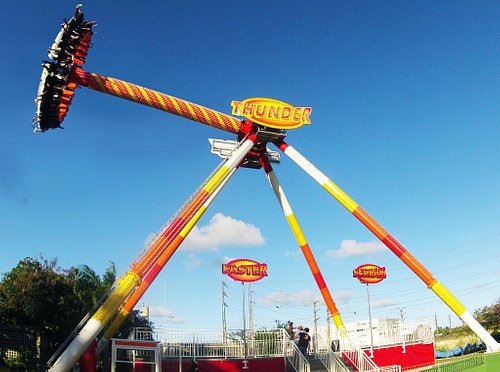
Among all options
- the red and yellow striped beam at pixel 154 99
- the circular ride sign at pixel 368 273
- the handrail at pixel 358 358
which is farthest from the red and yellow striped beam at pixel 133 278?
the circular ride sign at pixel 368 273

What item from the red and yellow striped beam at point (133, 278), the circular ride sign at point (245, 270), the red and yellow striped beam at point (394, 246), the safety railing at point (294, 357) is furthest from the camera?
the circular ride sign at point (245, 270)

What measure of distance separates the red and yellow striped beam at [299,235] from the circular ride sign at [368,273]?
281 centimetres

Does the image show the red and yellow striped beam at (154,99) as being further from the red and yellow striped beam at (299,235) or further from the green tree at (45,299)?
the green tree at (45,299)

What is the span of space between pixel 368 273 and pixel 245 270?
8786 millimetres

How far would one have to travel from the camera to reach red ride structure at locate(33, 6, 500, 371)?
21.5 meters

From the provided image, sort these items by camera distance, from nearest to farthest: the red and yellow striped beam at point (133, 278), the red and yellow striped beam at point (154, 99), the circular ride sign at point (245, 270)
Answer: the red and yellow striped beam at point (133, 278) → the red and yellow striped beam at point (154, 99) → the circular ride sign at point (245, 270)

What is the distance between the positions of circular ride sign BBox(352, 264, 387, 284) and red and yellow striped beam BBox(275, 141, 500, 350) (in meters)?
5.43

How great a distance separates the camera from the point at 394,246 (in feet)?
93.5

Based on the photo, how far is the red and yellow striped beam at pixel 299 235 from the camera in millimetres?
31625

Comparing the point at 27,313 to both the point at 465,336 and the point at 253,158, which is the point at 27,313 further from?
the point at 465,336

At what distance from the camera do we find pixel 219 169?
28281mm

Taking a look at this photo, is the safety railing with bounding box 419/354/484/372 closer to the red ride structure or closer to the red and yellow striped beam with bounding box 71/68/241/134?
the red ride structure

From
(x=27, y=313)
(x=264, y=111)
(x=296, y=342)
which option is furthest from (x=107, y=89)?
(x=296, y=342)

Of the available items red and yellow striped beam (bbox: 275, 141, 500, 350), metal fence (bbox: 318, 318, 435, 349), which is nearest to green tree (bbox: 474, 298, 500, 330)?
metal fence (bbox: 318, 318, 435, 349)
